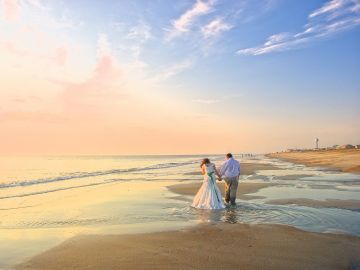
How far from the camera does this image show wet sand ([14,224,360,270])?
298 inches

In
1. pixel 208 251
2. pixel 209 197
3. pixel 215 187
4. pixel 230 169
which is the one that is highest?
pixel 230 169

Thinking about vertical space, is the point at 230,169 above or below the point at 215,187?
above

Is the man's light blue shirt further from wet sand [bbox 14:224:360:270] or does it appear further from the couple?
wet sand [bbox 14:224:360:270]

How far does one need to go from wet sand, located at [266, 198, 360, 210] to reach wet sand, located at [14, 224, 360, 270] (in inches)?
218

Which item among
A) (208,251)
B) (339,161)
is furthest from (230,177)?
(339,161)

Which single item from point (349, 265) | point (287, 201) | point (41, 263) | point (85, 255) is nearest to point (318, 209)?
point (287, 201)

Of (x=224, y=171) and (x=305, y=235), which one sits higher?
(x=224, y=171)

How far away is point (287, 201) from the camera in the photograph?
674 inches

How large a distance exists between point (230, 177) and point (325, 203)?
14.2 feet

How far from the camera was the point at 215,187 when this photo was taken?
16.2 metres

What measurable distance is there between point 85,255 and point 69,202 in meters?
11.3

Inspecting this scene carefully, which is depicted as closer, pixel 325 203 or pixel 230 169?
pixel 325 203

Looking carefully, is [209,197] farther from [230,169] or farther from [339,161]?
[339,161]

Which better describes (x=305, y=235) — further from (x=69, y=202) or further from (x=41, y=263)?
(x=69, y=202)
